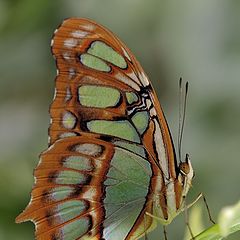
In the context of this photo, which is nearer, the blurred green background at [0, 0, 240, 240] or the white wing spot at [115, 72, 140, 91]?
the white wing spot at [115, 72, 140, 91]

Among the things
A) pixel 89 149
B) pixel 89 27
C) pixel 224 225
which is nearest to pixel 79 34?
pixel 89 27

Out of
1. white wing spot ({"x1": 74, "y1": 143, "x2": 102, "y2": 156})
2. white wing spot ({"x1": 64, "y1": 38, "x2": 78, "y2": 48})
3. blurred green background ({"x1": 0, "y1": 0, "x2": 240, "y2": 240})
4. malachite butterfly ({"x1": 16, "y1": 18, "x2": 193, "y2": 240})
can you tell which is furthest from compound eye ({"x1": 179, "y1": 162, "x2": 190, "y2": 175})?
blurred green background ({"x1": 0, "y1": 0, "x2": 240, "y2": 240})

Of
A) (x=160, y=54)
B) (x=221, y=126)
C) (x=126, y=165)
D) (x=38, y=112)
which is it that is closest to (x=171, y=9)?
(x=160, y=54)

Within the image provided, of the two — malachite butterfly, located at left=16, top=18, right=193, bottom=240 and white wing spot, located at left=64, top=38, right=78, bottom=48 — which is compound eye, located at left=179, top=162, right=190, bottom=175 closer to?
malachite butterfly, located at left=16, top=18, right=193, bottom=240

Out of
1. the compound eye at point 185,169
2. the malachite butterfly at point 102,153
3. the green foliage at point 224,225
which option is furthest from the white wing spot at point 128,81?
the green foliage at point 224,225

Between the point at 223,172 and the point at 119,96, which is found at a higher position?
the point at 119,96

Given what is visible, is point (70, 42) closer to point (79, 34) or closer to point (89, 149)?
point (79, 34)

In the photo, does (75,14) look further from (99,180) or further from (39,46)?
(99,180)
